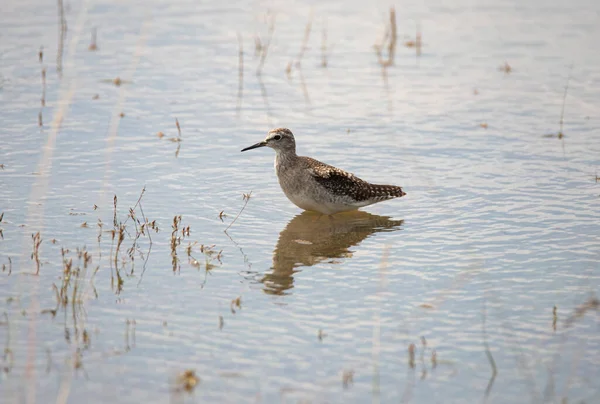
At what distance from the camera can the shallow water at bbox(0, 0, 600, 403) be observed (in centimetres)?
760

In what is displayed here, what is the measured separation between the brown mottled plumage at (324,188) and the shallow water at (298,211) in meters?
0.28

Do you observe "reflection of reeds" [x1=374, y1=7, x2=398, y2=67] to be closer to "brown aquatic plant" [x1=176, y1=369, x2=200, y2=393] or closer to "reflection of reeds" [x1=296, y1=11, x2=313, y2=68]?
"reflection of reeds" [x1=296, y1=11, x2=313, y2=68]

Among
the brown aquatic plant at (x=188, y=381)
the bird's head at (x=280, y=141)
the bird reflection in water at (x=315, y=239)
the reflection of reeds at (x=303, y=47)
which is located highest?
the reflection of reeds at (x=303, y=47)

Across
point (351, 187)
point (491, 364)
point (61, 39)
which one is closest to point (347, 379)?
point (491, 364)

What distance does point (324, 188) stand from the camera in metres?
11.8

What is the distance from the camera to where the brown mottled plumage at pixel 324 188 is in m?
11.8

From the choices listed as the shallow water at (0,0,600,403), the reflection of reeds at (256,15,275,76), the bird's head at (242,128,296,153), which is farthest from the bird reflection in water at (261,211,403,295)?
the reflection of reeds at (256,15,275,76)

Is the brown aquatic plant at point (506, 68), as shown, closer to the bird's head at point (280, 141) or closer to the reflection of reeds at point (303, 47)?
the reflection of reeds at point (303, 47)

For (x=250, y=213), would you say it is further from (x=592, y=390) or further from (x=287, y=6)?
(x=287, y=6)

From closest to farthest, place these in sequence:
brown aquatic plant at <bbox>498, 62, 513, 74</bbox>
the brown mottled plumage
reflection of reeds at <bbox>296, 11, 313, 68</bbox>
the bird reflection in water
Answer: the bird reflection in water → the brown mottled plumage → brown aquatic plant at <bbox>498, 62, 513, 74</bbox> → reflection of reeds at <bbox>296, 11, 313, 68</bbox>

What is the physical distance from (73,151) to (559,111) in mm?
8436

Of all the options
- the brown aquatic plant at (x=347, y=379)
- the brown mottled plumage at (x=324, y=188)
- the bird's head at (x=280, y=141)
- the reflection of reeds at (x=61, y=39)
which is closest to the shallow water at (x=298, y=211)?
the brown aquatic plant at (x=347, y=379)

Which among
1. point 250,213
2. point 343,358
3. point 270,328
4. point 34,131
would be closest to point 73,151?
point 34,131

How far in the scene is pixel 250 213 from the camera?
1184cm
